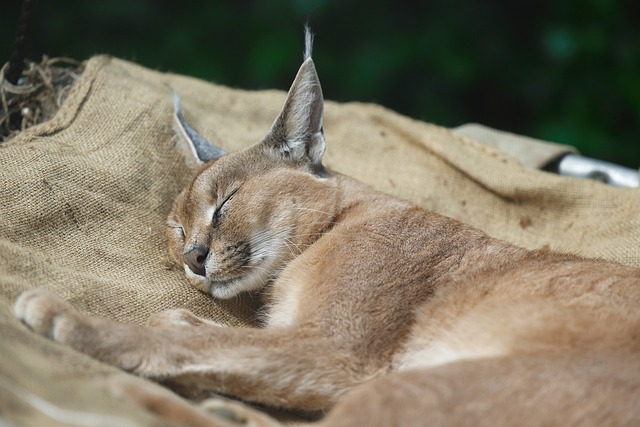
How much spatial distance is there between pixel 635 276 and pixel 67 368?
2238 mm

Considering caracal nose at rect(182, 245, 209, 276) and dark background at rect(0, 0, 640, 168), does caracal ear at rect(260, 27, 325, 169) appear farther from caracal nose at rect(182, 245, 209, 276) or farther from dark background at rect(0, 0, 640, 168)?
dark background at rect(0, 0, 640, 168)

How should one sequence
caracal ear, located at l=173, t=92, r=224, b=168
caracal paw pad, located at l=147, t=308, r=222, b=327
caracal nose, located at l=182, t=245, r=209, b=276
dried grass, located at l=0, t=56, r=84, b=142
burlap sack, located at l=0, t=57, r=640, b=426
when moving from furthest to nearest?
dried grass, located at l=0, t=56, r=84, b=142
caracal ear, located at l=173, t=92, r=224, b=168
caracal nose, located at l=182, t=245, r=209, b=276
caracal paw pad, located at l=147, t=308, r=222, b=327
burlap sack, located at l=0, t=57, r=640, b=426

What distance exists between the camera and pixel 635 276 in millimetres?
3262

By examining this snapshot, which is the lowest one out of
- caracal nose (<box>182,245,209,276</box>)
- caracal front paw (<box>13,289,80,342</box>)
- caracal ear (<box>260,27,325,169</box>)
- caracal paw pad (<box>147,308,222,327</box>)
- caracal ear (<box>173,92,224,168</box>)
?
caracal paw pad (<box>147,308,222,327</box>)

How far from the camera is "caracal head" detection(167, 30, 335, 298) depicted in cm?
356

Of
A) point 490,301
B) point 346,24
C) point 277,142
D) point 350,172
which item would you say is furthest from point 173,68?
point 490,301

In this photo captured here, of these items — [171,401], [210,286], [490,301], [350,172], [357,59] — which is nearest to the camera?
[171,401]

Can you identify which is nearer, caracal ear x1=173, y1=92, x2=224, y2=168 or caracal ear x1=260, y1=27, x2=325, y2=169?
caracal ear x1=260, y1=27, x2=325, y2=169

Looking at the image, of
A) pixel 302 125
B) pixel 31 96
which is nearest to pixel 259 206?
pixel 302 125

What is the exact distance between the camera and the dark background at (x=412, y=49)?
23.4ft

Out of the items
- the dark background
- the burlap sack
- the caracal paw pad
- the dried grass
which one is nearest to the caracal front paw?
the burlap sack

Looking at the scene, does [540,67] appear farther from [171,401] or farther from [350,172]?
[171,401]

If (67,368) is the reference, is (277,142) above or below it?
above

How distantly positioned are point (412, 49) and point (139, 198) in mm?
4023
